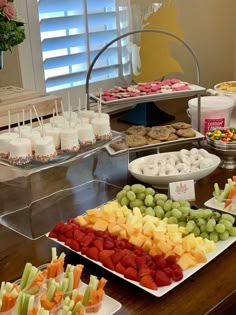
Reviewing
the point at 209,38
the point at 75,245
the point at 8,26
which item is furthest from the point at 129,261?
the point at 209,38

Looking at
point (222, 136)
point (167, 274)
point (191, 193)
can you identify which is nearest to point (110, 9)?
point (222, 136)

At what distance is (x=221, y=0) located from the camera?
257cm

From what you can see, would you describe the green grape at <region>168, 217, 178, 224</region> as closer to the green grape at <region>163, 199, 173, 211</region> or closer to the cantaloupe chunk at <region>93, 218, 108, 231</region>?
the green grape at <region>163, 199, 173, 211</region>

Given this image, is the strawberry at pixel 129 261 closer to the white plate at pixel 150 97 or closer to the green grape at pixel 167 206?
the green grape at pixel 167 206

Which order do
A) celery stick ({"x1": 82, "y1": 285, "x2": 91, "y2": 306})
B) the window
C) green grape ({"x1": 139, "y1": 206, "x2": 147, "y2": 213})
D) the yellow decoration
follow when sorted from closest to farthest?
celery stick ({"x1": 82, "y1": 285, "x2": 91, "y2": 306}) < green grape ({"x1": 139, "y1": 206, "x2": 147, "y2": 213}) < the window < the yellow decoration

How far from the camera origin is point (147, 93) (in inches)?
64.7

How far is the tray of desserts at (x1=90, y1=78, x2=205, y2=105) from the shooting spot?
1.59 metres

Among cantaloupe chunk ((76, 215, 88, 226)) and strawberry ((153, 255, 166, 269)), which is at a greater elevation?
cantaloupe chunk ((76, 215, 88, 226))

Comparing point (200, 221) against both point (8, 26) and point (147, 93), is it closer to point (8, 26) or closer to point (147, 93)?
point (147, 93)

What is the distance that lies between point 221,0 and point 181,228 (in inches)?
73.8

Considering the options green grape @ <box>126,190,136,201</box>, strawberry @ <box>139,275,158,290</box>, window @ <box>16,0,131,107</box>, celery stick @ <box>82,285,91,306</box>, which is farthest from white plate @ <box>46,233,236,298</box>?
window @ <box>16,0,131,107</box>

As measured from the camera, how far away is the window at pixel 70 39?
74.8 inches

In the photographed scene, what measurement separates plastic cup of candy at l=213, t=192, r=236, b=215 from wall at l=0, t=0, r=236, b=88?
1.40 metres

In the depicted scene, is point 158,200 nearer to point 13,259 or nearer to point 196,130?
point 13,259
